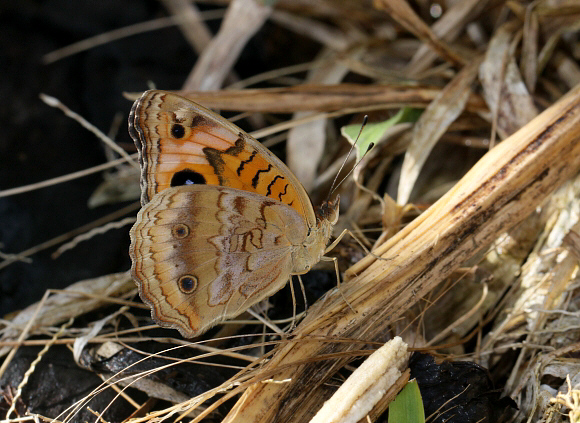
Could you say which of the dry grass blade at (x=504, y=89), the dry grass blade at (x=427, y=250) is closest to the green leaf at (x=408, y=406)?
the dry grass blade at (x=427, y=250)

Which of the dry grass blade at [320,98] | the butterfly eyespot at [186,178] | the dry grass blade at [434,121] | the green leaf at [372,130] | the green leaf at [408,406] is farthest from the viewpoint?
the dry grass blade at [320,98]

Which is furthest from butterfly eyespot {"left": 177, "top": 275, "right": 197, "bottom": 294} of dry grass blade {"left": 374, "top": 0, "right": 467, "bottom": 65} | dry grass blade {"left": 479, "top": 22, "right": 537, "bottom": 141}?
dry grass blade {"left": 374, "top": 0, "right": 467, "bottom": 65}

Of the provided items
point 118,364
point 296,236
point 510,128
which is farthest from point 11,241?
point 510,128

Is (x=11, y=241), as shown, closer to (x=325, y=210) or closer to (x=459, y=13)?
(x=325, y=210)

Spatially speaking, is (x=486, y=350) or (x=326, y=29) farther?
(x=326, y=29)

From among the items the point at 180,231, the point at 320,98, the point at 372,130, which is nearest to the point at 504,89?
the point at 372,130

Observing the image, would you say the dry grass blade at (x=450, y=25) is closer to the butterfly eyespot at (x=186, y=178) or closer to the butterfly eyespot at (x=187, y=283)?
the butterfly eyespot at (x=186, y=178)

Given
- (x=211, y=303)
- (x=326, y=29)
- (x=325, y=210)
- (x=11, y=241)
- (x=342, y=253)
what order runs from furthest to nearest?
(x=326, y=29) → (x=11, y=241) → (x=342, y=253) → (x=325, y=210) → (x=211, y=303)

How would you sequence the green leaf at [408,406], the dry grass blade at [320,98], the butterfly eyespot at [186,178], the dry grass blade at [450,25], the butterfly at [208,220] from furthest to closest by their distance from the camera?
1. the dry grass blade at [450,25]
2. the dry grass blade at [320,98]
3. the butterfly eyespot at [186,178]
4. the butterfly at [208,220]
5. the green leaf at [408,406]
